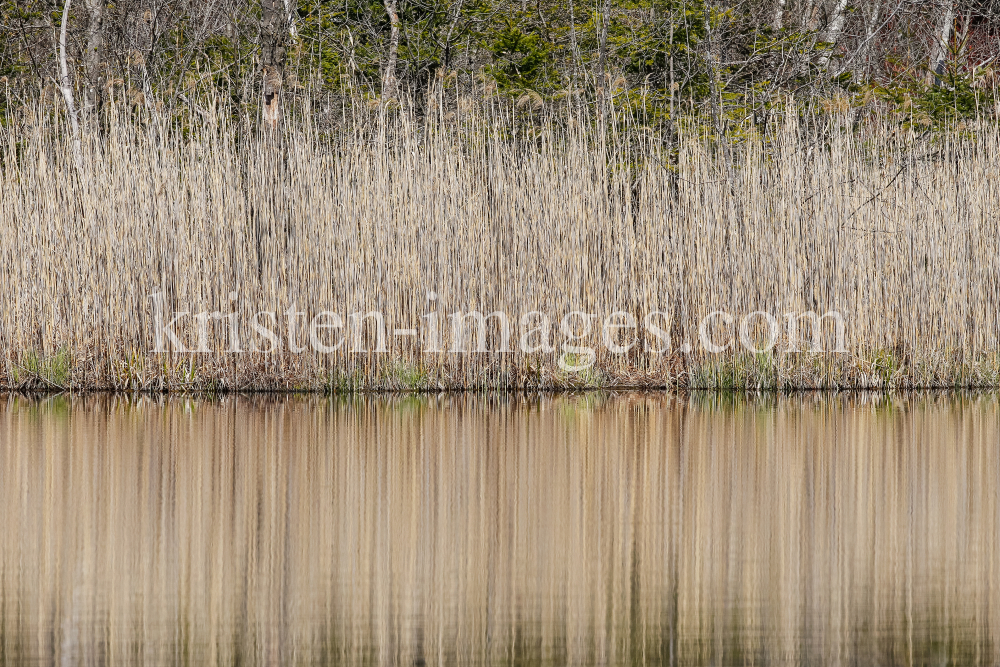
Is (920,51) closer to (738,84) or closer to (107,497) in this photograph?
(738,84)

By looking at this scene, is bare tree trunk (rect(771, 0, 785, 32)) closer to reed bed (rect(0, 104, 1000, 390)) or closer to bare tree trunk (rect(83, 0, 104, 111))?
reed bed (rect(0, 104, 1000, 390))

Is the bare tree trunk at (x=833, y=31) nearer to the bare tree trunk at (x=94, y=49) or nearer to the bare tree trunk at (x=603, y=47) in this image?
the bare tree trunk at (x=603, y=47)

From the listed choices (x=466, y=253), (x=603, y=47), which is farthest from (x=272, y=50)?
(x=466, y=253)

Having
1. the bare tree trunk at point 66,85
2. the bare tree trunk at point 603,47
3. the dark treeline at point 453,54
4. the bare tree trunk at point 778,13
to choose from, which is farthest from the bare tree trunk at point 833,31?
the bare tree trunk at point 66,85

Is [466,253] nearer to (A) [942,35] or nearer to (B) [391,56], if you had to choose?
(B) [391,56]

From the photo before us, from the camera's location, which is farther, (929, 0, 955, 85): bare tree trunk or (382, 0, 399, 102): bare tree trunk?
(929, 0, 955, 85): bare tree trunk

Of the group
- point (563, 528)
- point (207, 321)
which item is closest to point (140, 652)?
point (563, 528)

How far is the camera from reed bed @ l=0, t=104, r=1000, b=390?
5.54 m

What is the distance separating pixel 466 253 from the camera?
5570 millimetres

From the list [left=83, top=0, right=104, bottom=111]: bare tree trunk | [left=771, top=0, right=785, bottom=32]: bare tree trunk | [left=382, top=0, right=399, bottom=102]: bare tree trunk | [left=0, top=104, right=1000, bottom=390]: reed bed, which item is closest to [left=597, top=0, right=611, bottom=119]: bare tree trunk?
[left=0, top=104, right=1000, bottom=390]: reed bed

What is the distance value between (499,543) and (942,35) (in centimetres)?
848

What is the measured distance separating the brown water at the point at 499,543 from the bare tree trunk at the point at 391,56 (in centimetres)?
344

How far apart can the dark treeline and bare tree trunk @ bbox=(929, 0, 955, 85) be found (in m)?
1.56

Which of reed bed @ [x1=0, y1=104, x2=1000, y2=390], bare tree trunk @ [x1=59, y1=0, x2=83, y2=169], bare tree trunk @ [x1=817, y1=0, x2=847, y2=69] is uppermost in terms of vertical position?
bare tree trunk @ [x1=817, y1=0, x2=847, y2=69]
